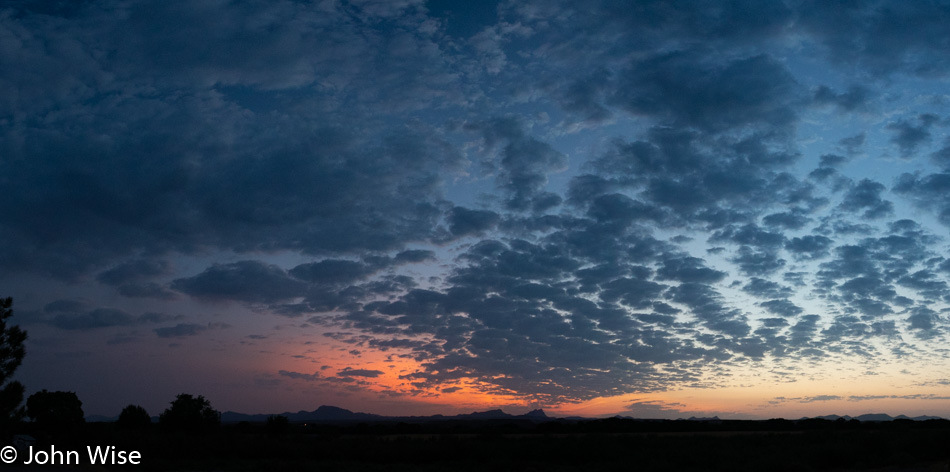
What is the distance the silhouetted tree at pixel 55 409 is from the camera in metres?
50.0

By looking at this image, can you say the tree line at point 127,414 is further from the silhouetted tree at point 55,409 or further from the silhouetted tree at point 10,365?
the silhouetted tree at point 10,365

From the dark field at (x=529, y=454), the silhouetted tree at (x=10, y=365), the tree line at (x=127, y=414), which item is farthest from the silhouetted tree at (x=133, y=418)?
the silhouetted tree at (x=10, y=365)

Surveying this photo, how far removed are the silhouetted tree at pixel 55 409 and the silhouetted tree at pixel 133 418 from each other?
173 inches

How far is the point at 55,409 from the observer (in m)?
51.4

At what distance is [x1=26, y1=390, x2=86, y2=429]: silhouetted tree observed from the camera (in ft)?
164

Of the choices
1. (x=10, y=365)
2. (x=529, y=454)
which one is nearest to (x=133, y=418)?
(x=10, y=365)

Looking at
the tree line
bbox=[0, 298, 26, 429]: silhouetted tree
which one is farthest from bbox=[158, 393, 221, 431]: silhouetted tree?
bbox=[0, 298, 26, 429]: silhouetted tree

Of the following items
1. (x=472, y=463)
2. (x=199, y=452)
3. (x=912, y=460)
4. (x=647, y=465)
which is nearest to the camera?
(x=912, y=460)

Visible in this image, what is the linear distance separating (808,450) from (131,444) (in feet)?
131

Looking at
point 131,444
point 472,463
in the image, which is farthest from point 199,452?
point 472,463

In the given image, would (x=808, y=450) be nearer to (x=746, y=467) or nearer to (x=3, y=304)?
(x=746, y=467)

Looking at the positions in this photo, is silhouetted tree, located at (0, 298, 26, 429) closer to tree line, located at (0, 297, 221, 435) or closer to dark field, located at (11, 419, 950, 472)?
dark field, located at (11, 419, 950, 472)

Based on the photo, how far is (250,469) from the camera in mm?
29453

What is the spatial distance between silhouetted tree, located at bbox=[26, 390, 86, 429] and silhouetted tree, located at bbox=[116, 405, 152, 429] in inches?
173
